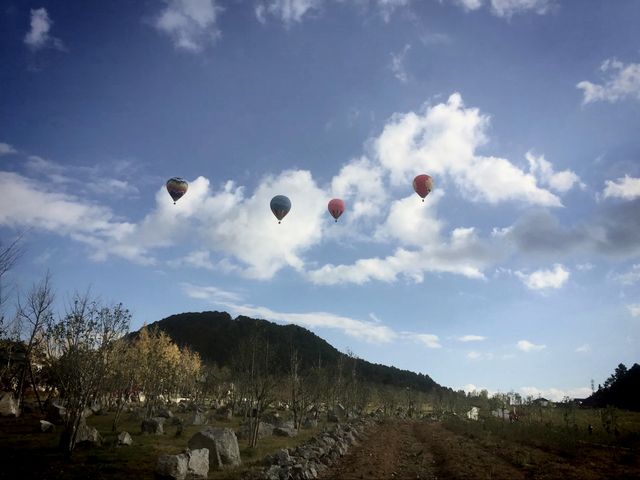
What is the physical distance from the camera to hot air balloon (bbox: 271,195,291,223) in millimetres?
33219

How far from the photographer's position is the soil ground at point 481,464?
17.8m

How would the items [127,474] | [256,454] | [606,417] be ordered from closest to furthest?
1. [127,474]
2. [256,454]
3. [606,417]

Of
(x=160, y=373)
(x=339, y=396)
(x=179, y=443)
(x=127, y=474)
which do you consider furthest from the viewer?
(x=339, y=396)

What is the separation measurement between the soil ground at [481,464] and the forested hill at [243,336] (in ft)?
360

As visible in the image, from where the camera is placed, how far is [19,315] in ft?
116

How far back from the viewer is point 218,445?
18625mm

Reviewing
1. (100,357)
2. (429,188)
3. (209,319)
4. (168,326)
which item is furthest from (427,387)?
(100,357)

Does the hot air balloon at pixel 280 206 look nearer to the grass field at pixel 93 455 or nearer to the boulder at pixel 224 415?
the grass field at pixel 93 455

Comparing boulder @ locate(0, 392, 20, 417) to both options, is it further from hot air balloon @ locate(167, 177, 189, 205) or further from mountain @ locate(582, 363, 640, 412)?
mountain @ locate(582, 363, 640, 412)

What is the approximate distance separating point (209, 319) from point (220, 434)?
16479 cm

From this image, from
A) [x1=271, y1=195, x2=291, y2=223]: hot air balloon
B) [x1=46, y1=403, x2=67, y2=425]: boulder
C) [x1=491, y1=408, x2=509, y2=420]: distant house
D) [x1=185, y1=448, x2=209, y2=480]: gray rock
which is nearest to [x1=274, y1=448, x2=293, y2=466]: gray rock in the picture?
[x1=185, y1=448, x2=209, y2=480]: gray rock

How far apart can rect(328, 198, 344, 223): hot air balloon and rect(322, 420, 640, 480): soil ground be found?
17711 millimetres

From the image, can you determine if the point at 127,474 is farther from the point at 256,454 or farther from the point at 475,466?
the point at 475,466

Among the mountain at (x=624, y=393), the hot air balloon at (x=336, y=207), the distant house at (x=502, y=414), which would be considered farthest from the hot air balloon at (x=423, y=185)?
the mountain at (x=624, y=393)
